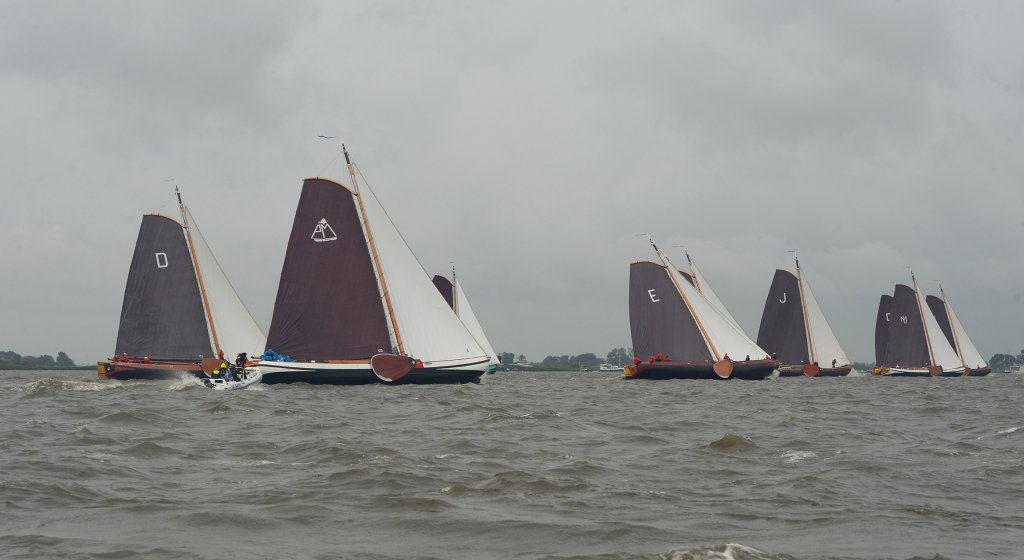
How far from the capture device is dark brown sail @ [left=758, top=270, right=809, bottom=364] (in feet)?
320

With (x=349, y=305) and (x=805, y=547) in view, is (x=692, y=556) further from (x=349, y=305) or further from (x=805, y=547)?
(x=349, y=305)

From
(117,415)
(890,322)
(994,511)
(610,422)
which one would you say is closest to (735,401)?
(610,422)

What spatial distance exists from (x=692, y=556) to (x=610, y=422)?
1673 cm

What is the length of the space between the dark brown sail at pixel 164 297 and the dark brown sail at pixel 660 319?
32858 mm

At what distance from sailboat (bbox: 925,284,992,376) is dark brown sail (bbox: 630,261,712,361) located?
172 feet

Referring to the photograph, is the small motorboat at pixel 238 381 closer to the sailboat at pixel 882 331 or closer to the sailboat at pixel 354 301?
the sailboat at pixel 354 301

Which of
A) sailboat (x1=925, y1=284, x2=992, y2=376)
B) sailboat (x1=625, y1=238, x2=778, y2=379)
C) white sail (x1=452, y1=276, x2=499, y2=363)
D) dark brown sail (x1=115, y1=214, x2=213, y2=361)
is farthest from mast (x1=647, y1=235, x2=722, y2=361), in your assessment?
sailboat (x1=925, y1=284, x2=992, y2=376)

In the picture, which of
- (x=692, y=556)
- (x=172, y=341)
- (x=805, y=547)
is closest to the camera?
(x=692, y=556)

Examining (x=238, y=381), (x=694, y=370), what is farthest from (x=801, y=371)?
(x=238, y=381)

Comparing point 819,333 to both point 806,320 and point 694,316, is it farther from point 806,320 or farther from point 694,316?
point 694,316

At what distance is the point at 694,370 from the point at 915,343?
4605cm

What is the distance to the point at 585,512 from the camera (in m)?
12.8

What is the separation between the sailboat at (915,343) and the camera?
106 meters

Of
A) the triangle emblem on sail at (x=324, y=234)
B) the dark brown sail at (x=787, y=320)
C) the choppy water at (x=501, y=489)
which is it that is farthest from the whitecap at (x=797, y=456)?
the dark brown sail at (x=787, y=320)
